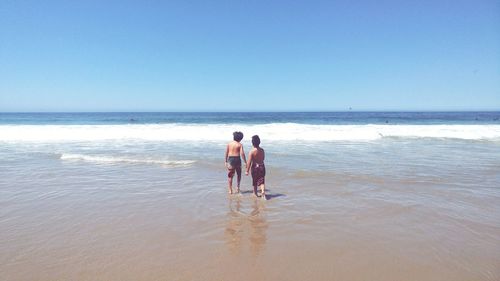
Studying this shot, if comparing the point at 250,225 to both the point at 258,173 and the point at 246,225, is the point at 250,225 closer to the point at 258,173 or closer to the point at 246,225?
the point at 246,225

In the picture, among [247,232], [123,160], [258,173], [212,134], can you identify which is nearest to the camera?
[247,232]

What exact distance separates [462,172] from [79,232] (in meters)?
9.28

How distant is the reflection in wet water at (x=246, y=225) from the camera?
152 inches

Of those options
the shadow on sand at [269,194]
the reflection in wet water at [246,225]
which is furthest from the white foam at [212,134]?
the reflection in wet water at [246,225]

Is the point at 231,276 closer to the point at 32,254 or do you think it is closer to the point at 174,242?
the point at 174,242

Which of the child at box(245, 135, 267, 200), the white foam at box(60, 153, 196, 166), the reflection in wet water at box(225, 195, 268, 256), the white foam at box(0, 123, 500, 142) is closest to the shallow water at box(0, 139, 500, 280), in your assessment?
the reflection in wet water at box(225, 195, 268, 256)

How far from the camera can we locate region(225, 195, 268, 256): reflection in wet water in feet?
12.7

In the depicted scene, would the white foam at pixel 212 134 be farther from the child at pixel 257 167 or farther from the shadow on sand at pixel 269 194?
the child at pixel 257 167

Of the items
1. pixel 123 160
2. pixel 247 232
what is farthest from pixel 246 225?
pixel 123 160

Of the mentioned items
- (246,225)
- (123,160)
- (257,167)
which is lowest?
(246,225)

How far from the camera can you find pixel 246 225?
4.55m

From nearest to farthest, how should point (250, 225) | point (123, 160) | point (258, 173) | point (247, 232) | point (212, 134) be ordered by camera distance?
point (247, 232), point (250, 225), point (258, 173), point (123, 160), point (212, 134)

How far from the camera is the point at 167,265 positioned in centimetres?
338

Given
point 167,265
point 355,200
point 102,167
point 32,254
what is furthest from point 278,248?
point 102,167
